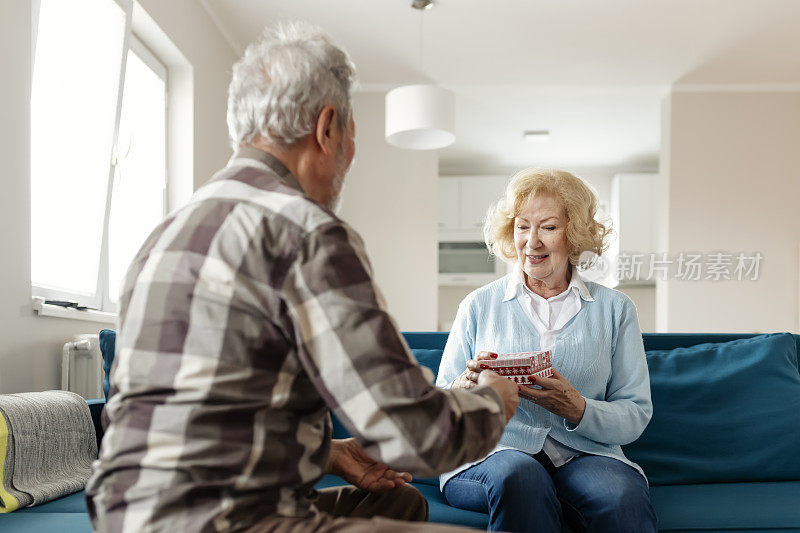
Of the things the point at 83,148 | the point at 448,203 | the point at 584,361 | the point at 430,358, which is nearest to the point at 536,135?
the point at 448,203

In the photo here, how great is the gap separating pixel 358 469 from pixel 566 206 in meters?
1.04

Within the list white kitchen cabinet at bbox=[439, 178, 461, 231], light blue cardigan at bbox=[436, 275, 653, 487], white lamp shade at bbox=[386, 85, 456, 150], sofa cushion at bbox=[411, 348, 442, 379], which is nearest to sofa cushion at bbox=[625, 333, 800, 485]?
light blue cardigan at bbox=[436, 275, 653, 487]

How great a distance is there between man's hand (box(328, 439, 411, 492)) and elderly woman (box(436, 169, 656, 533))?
35 cm

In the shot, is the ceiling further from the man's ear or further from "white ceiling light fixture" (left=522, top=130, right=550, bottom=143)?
the man's ear

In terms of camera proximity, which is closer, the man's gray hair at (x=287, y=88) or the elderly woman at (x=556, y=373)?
the man's gray hair at (x=287, y=88)

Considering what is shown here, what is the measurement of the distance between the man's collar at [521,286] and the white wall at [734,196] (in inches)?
168

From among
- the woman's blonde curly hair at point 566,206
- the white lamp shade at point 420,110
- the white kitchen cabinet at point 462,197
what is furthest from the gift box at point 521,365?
the white kitchen cabinet at point 462,197

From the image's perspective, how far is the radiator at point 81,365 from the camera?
→ 9.11 ft

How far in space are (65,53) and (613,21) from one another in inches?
128

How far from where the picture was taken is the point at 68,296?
3.14m

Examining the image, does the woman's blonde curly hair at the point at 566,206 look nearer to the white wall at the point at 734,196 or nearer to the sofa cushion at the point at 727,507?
the sofa cushion at the point at 727,507

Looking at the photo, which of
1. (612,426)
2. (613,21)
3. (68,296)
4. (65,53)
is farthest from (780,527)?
(613,21)

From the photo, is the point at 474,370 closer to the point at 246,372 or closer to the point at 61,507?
the point at 246,372

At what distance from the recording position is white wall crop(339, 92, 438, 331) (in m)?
6.25
